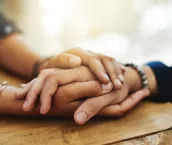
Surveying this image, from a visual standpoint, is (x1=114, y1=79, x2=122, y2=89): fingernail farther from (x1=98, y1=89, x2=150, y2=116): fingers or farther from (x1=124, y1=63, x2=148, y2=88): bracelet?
(x1=124, y1=63, x2=148, y2=88): bracelet

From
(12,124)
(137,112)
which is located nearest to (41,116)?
(12,124)

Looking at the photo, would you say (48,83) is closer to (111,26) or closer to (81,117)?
(81,117)

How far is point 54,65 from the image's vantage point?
2.43 ft

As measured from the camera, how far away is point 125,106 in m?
0.69

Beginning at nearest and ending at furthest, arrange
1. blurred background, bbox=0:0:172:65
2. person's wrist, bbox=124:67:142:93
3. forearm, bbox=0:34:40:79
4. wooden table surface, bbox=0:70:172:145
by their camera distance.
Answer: wooden table surface, bbox=0:70:172:145 → person's wrist, bbox=124:67:142:93 → forearm, bbox=0:34:40:79 → blurred background, bbox=0:0:172:65

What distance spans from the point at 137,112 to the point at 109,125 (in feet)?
0.37

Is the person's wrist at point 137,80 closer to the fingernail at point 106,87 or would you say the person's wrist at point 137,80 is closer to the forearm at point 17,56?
the fingernail at point 106,87

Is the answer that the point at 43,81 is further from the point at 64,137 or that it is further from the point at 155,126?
the point at 155,126

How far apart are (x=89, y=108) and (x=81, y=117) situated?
1.1 inches

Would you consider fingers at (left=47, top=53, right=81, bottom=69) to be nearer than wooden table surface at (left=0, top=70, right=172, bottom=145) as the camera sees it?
No

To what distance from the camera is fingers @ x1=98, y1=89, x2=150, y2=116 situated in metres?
0.65

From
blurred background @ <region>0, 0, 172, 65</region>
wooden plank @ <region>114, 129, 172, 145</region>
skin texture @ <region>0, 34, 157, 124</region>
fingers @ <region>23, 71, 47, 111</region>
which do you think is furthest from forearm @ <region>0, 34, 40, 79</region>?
blurred background @ <region>0, 0, 172, 65</region>

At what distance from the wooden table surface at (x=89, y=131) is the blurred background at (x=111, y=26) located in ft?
3.39

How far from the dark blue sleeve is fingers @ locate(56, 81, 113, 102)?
0.88ft
